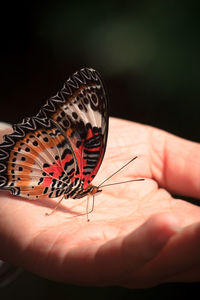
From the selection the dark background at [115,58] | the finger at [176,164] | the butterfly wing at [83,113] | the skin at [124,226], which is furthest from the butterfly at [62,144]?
the dark background at [115,58]

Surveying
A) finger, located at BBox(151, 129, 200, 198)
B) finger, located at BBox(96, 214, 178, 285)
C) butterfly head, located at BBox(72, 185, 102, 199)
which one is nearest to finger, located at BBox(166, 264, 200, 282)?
finger, located at BBox(96, 214, 178, 285)

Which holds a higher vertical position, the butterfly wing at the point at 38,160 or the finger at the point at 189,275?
the butterfly wing at the point at 38,160

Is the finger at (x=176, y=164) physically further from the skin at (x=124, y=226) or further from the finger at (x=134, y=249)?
the finger at (x=134, y=249)

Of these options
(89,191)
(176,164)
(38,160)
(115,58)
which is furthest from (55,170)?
(115,58)

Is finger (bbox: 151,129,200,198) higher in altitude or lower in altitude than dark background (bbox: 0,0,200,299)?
lower

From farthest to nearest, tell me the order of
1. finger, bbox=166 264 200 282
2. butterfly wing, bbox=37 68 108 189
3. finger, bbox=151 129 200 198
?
finger, bbox=151 129 200 198, butterfly wing, bbox=37 68 108 189, finger, bbox=166 264 200 282

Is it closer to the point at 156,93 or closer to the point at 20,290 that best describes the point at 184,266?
the point at 20,290

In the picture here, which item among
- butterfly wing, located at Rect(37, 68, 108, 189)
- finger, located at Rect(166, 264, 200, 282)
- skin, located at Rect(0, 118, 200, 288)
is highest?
butterfly wing, located at Rect(37, 68, 108, 189)

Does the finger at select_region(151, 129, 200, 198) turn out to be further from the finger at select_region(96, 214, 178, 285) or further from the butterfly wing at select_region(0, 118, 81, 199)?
the finger at select_region(96, 214, 178, 285)
